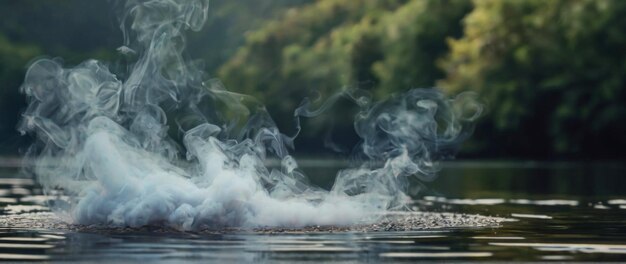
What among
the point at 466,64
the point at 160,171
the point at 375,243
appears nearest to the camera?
the point at 375,243

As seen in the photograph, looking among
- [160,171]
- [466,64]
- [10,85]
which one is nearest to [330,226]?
[160,171]

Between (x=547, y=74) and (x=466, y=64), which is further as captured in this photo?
(x=466, y=64)

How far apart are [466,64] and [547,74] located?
19.5 ft

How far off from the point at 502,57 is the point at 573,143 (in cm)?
691

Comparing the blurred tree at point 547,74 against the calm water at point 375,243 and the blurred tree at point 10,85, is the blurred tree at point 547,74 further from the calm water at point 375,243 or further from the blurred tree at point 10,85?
the calm water at point 375,243

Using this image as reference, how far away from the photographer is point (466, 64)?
8362 cm

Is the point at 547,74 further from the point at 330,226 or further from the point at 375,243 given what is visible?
the point at 375,243

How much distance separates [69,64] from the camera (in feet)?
439

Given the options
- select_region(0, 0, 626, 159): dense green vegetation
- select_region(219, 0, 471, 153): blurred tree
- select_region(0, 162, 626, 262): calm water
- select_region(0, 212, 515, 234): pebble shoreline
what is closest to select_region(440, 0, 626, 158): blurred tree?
select_region(0, 0, 626, 159): dense green vegetation

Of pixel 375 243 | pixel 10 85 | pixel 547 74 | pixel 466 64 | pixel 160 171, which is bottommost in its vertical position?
pixel 375 243

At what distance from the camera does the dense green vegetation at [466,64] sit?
247 ft

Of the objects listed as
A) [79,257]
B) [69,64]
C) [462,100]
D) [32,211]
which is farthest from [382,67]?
[79,257]

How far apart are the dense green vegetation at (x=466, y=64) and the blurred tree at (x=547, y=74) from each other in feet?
0.22

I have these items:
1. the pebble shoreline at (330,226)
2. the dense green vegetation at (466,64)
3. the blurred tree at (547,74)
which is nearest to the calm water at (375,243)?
the pebble shoreline at (330,226)
